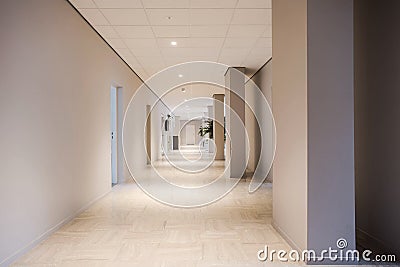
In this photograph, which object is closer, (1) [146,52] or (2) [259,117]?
(1) [146,52]

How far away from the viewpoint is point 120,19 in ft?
16.5

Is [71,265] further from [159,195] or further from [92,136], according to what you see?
[159,195]

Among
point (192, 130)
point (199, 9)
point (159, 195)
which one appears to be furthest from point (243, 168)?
point (192, 130)

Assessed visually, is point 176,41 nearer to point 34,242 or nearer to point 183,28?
point 183,28

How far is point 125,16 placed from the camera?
489 centimetres

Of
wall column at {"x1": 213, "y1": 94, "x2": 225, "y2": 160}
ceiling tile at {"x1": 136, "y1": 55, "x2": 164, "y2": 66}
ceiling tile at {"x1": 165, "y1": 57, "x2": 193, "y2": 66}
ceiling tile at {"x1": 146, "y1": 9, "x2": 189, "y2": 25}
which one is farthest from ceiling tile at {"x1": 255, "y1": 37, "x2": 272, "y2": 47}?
wall column at {"x1": 213, "y1": 94, "x2": 225, "y2": 160}

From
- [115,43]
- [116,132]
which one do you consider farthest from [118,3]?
[116,132]

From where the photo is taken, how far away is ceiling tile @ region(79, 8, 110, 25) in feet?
15.5

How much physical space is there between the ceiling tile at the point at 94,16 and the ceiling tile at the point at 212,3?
1228 mm

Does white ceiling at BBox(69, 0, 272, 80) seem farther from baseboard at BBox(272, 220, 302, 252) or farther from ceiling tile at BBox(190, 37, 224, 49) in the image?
baseboard at BBox(272, 220, 302, 252)

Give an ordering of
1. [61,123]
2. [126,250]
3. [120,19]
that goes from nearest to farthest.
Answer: [126,250] < [61,123] < [120,19]

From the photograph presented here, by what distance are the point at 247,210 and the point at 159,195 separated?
71.8 inches

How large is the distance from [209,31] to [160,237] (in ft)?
10.5

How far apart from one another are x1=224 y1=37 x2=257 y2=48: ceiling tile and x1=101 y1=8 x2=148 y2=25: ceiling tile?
1.61 meters
